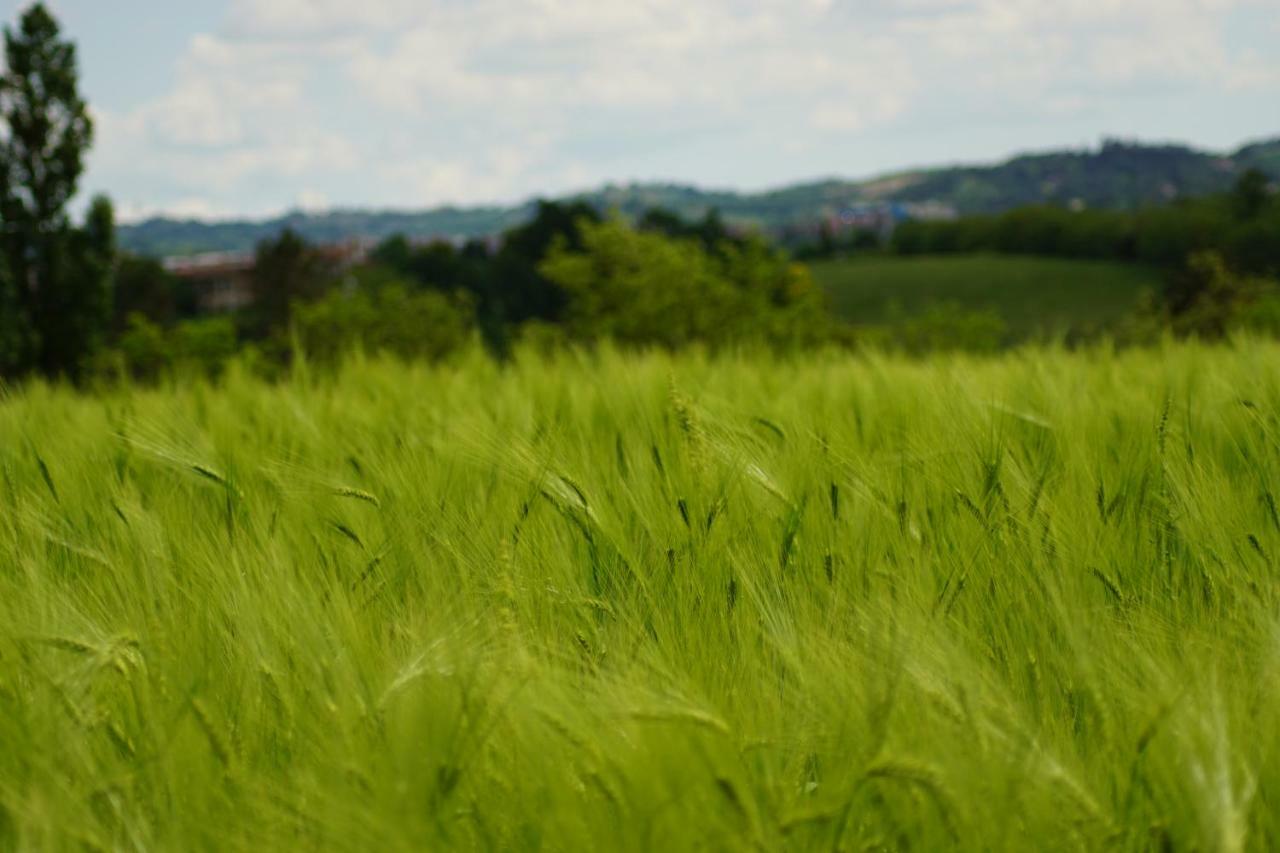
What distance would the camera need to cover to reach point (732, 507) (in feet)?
5.56

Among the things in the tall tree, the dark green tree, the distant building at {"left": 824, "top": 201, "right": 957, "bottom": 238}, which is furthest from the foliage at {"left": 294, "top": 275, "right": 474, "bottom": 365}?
the distant building at {"left": 824, "top": 201, "right": 957, "bottom": 238}

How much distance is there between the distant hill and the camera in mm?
126750

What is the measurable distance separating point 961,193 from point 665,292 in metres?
154

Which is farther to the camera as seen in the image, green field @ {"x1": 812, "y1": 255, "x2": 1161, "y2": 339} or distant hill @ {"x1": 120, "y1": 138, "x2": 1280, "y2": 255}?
distant hill @ {"x1": 120, "y1": 138, "x2": 1280, "y2": 255}

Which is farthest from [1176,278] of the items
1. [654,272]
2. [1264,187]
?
[1264,187]

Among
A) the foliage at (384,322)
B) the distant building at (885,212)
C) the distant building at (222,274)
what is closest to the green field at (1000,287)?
the distant building at (222,274)

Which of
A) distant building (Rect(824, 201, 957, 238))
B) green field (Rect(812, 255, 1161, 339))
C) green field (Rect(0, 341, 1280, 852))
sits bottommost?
green field (Rect(812, 255, 1161, 339))

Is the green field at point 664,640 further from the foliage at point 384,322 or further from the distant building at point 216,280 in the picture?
the distant building at point 216,280

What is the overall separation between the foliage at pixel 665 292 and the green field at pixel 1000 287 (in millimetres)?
45457

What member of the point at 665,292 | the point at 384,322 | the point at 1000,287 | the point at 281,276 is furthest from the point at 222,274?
the point at 665,292

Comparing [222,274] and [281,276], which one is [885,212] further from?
[281,276]

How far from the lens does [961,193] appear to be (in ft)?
528

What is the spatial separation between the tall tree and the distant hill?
8598cm

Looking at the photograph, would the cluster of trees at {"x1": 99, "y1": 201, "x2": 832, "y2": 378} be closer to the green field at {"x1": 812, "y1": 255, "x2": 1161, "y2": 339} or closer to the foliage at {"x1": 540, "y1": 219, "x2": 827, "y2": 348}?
the foliage at {"x1": 540, "y1": 219, "x2": 827, "y2": 348}
